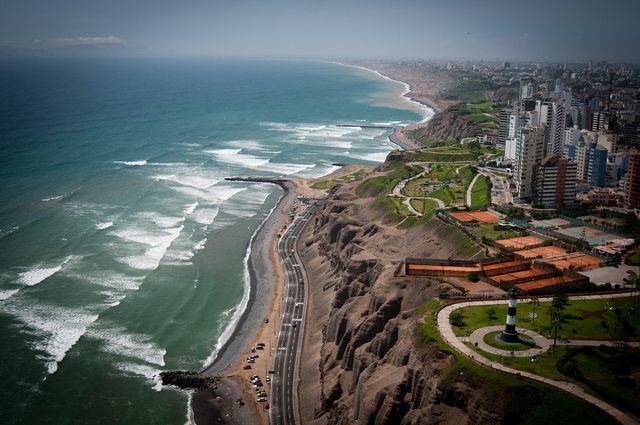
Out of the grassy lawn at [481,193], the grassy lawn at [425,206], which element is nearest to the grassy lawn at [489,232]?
the grassy lawn at [425,206]

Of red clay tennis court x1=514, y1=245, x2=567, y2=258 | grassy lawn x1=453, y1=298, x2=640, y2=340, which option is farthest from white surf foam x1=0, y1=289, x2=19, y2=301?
red clay tennis court x1=514, y1=245, x2=567, y2=258

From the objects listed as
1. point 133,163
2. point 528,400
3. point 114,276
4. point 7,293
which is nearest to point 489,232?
point 528,400

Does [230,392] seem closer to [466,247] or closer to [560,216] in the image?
[466,247]

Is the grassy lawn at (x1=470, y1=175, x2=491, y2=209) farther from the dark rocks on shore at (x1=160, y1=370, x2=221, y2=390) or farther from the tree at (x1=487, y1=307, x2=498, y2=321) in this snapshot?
the dark rocks on shore at (x1=160, y1=370, x2=221, y2=390)

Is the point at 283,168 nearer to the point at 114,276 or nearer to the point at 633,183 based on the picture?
the point at 114,276

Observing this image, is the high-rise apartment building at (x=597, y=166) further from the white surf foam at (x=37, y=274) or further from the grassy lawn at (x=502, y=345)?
the white surf foam at (x=37, y=274)

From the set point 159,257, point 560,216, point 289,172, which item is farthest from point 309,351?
point 289,172
